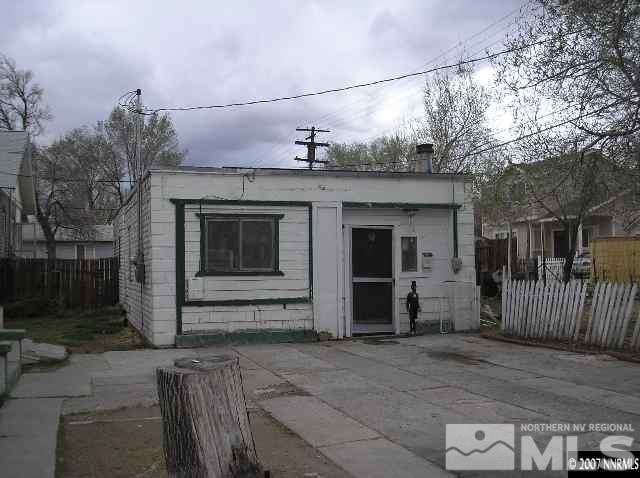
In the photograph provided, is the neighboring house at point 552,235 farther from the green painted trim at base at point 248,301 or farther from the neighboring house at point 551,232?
the green painted trim at base at point 248,301

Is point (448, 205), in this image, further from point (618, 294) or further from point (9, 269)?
point (9, 269)

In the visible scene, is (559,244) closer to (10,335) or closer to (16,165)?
(16,165)

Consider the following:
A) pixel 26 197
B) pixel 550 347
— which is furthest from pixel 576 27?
pixel 26 197

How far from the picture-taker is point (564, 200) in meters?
13.8

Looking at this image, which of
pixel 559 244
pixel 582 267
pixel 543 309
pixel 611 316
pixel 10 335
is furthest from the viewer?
pixel 559 244

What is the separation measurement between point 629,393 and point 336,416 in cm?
352

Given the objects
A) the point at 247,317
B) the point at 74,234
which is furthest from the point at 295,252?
the point at 74,234

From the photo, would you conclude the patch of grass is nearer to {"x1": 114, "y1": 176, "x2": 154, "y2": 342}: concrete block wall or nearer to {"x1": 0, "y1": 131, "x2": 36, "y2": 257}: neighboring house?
{"x1": 114, "y1": 176, "x2": 154, "y2": 342}: concrete block wall

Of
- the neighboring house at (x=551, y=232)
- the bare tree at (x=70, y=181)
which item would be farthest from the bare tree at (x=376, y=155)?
the bare tree at (x=70, y=181)

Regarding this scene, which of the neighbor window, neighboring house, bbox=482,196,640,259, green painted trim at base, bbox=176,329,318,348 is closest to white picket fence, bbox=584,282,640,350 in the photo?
the neighbor window

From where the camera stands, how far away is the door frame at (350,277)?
1262 centimetres

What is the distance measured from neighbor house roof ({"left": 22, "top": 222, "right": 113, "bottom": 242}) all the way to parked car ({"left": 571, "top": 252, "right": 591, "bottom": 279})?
25643 mm

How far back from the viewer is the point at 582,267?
26.8 meters

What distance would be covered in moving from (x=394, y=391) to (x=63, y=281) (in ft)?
48.1
